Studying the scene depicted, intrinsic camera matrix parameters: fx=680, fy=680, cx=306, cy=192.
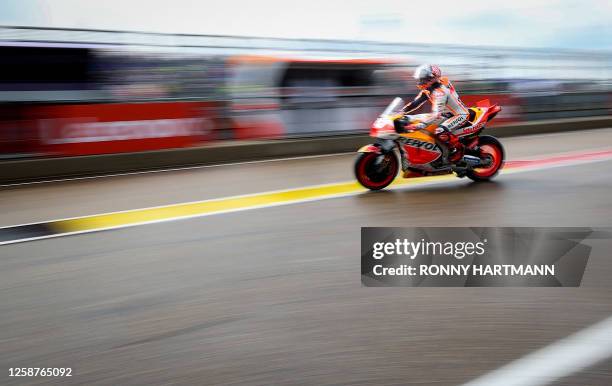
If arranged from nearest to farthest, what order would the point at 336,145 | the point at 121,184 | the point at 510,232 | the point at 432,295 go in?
1. the point at 432,295
2. the point at 510,232
3. the point at 121,184
4. the point at 336,145

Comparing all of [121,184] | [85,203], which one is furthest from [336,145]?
[85,203]

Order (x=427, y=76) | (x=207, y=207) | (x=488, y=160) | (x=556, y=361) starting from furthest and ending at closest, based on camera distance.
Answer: (x=488, y=160) < (x=427, y=76) < (x=207, y=207) < (x=556, y=361)

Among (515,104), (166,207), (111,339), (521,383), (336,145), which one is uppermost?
(515,104)

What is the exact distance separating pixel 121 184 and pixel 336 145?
552 centimetres

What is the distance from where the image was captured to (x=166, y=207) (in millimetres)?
7852

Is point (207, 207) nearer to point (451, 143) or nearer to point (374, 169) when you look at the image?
point (374, 169)

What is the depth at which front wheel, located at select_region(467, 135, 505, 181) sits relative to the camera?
877 cm

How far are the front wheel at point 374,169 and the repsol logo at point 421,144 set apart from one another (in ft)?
0.84

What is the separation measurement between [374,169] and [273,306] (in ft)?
14.8

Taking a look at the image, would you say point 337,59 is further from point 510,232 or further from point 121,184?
point 510,232

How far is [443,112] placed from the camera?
27.8ft

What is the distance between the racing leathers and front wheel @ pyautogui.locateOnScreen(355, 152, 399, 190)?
58 centimetres

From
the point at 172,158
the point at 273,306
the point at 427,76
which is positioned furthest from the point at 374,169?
the point at 172,158

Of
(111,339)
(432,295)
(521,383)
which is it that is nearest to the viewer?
(521,383)
